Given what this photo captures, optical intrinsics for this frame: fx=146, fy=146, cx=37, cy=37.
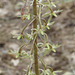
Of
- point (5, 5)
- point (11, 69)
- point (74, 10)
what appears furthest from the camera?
point (5, 5)

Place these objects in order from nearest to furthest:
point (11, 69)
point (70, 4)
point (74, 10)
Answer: point (11, 69) → point (74, 10) → point (70, 4)

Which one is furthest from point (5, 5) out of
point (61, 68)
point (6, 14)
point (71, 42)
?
point (61, 68)

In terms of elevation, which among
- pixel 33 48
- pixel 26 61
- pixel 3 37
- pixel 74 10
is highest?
pixel 74 10

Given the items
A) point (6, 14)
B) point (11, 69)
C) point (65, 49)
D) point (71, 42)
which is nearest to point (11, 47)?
point (11, 69)

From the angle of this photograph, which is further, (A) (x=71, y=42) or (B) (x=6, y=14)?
(B) (x=6, y=14)

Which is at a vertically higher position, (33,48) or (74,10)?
(74,10)

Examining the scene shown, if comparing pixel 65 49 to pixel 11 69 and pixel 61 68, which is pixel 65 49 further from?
pixel 11 69
